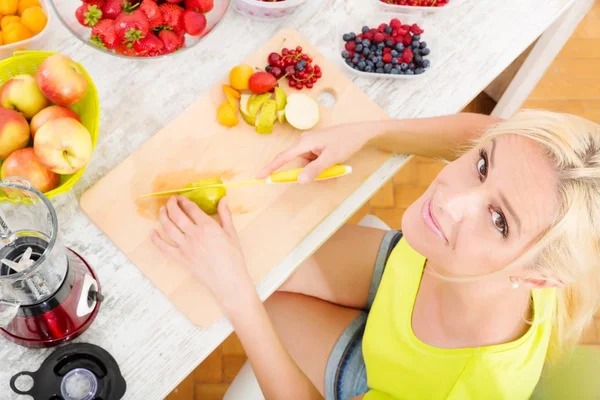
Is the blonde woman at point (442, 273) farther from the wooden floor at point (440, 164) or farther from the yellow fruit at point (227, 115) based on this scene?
the wooden floor at point (440, 164)

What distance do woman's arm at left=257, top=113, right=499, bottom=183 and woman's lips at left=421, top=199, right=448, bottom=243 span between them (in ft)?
0.64

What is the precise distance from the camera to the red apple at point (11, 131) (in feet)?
2.86

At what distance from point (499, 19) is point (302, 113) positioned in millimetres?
501

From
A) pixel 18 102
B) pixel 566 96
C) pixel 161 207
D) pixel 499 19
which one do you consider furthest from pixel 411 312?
pixel 566 96

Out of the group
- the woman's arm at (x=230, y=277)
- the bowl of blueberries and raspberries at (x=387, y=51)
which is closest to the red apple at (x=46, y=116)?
the woman's arm at (x=230, y=277)

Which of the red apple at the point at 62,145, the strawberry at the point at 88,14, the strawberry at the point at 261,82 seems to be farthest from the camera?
the strawberry at the point at 261,82

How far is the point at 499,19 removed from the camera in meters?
1.24

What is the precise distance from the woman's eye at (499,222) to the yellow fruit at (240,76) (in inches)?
20.7

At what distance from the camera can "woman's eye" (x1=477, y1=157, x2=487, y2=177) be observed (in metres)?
0.87

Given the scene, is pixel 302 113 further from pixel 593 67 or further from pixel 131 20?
pixel 593 67

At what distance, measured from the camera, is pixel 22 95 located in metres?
0.91

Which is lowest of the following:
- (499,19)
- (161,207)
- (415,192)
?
(415,192)

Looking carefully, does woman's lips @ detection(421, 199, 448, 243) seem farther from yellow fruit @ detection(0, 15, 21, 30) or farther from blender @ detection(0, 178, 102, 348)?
yellow fruit @ detection(0, 15, 21, 30)

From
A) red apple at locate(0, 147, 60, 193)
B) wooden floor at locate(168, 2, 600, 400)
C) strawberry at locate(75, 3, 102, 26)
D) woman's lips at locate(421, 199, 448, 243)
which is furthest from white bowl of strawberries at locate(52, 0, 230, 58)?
wooden floor at locate(168, 2, 600, 400)
